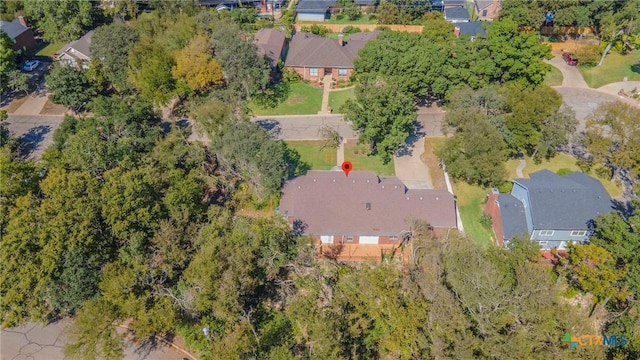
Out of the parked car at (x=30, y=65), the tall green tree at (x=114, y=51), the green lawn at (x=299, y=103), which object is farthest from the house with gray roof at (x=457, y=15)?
the parked car at (x=30, y=65)

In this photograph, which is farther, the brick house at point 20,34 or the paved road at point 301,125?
the brick house at point 20,34

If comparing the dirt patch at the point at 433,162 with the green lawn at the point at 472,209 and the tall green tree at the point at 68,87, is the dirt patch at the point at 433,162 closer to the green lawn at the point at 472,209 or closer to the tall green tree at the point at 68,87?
the green lawn at the point at 472,209

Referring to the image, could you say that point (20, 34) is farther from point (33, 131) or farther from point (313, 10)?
point (313, 10)

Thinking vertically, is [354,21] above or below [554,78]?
above

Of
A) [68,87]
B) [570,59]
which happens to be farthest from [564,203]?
[68,87]

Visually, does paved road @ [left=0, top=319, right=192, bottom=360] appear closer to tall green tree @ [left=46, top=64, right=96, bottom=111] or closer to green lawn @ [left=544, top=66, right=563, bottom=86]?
tall green tree @ [left=46, top=64, right=96, bottom=111]

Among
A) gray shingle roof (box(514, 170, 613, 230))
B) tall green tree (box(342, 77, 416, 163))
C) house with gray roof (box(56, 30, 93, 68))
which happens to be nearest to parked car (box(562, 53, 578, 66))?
gray shingle roof (box(514, 170, 613, 230))
